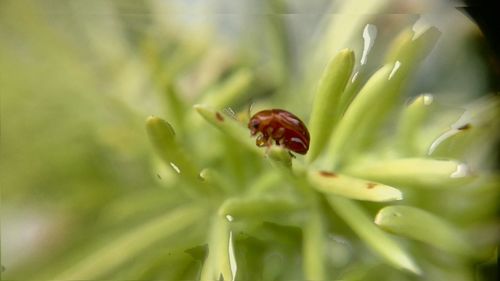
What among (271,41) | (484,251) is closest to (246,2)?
(271,41)

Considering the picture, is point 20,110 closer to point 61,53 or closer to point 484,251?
point 61,53

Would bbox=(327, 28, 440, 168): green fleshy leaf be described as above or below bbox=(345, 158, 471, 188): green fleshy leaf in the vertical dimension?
above

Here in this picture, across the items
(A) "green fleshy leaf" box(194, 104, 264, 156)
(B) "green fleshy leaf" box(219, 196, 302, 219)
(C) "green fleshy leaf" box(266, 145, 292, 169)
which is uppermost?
(A) "green fleshy leaf" box(194, 104, 264, 156)

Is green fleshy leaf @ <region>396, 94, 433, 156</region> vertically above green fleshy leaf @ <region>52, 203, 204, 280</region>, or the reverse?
green fleshy leaf @ <region>396, 94, 433, 156</region>

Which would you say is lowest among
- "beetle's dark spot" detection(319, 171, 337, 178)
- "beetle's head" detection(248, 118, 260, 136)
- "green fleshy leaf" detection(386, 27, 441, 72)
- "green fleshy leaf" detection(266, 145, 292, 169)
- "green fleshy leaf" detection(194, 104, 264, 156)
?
"beetle's dark spot" detection(319, 171, 337, 178)

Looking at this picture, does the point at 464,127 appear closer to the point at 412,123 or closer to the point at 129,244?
the point at 412,123
